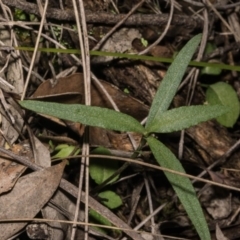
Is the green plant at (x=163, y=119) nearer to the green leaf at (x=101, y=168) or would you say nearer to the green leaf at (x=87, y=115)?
the green leaf at (x=87, y=115)

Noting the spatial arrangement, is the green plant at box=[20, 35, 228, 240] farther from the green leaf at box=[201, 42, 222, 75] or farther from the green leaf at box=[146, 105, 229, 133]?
the green leaf at box=[201, 42, 222, 75]

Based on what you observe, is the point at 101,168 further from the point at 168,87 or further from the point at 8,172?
the point at 168,87

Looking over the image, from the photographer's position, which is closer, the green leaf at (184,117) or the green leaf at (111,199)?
the green leaf at (184,117)

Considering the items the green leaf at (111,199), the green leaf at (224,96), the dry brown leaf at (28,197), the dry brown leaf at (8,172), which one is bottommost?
the green leaf at (111,199)

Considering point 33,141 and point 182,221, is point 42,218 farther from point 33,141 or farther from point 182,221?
point 182,221

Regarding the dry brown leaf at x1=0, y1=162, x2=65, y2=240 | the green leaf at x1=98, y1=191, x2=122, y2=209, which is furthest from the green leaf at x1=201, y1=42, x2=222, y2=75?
the dry brown leaf at x1=0, y1=162, x2=65, y2=240

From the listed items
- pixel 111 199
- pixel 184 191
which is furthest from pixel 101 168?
pixel 184 191

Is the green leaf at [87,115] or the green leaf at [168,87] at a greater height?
the green leaf at [168,87]

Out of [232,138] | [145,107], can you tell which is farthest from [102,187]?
[232,138]

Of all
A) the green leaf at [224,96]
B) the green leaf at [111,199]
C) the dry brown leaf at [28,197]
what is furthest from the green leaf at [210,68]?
the dry brown leaf at [28,197]
